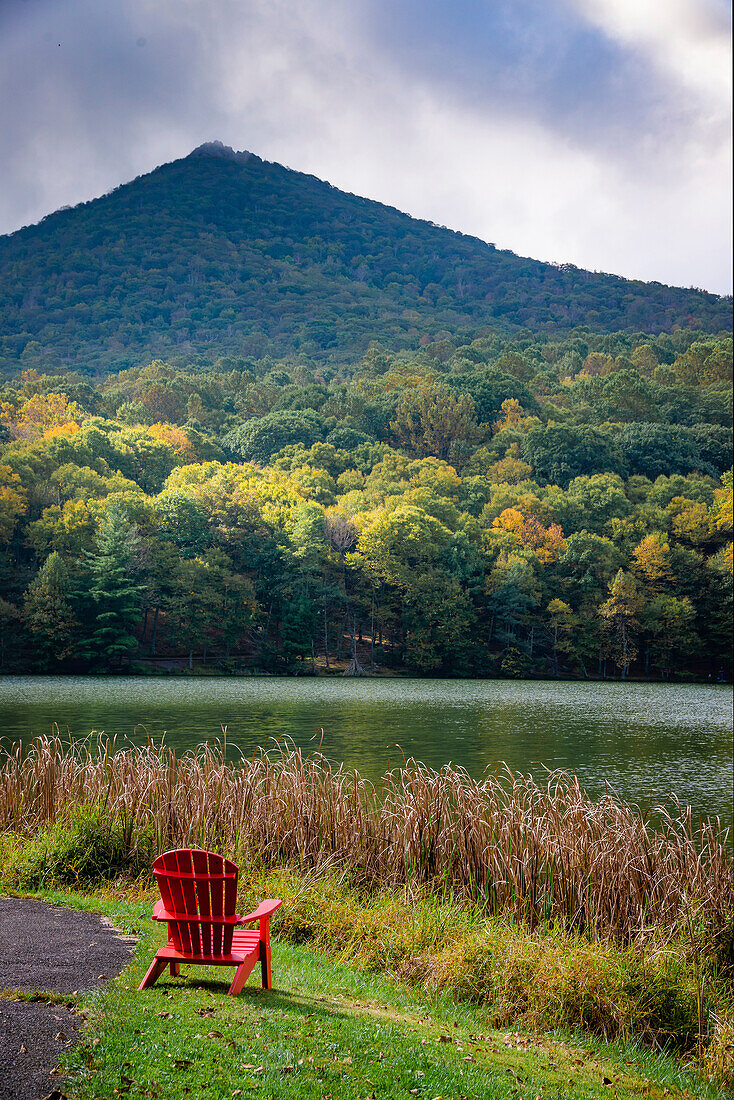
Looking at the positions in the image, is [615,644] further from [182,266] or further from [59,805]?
[182,266]

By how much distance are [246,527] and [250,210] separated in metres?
117

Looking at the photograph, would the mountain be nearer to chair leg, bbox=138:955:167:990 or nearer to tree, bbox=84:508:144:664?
tree, bbox=84:508:144:664

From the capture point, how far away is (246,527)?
50.8 meters

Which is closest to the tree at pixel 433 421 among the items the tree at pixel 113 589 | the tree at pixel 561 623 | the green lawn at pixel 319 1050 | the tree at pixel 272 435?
the tree at pixel 272 435

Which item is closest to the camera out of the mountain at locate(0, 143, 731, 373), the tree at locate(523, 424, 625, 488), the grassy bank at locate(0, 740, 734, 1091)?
the grassy bank at locate(0, 740, 734, 1091)

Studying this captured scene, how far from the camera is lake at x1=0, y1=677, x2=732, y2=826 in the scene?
1728 centimetres

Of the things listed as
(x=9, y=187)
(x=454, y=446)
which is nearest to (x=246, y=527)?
(x=9, y=187)

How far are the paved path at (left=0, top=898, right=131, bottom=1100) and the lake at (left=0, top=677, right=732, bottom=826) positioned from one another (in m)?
4.64

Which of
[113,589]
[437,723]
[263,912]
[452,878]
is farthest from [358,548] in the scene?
[263,912]

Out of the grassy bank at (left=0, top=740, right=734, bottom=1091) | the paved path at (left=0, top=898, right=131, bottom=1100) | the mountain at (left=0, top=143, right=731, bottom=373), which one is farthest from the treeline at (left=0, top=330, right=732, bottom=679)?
the mountain at (left=0, top=143, right=731, bottom=373)

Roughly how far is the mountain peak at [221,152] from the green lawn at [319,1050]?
181600mm

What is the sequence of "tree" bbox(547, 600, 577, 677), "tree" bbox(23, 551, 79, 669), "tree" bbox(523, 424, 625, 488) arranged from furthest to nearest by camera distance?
"tree" bbox(523, 424, 625, 488) → "tree" bbox(547, 600, 577, 677) → "tree" bbox(23, 551, 79, 669)

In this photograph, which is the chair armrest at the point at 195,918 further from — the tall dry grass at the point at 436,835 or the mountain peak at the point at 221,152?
the mountain peak at the point at 221,152

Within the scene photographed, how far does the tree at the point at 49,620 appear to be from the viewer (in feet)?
133
